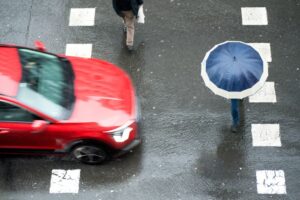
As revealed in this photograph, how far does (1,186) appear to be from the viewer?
8.45 m

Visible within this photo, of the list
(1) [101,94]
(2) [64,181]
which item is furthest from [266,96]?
(2) [64,181]

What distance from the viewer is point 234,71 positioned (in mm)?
7578

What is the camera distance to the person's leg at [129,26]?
932 centimetres

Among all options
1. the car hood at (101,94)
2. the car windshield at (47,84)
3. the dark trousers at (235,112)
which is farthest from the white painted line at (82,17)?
the dark trousers at (235,112)

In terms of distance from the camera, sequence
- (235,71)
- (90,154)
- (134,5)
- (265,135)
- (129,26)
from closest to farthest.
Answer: (235,71), (90,154), (265,135), (134,5), (129,26)

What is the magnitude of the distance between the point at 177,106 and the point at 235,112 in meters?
1.16

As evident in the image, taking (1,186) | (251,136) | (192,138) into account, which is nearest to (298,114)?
(251,136)

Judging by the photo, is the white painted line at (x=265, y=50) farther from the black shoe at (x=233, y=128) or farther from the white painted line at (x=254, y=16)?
the black shoe at (x=233, y=128)

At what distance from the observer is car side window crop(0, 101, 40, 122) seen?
7742 mm

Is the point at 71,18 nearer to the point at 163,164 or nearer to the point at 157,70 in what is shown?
the point at 157,70

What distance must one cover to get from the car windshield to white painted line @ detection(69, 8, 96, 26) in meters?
1.86

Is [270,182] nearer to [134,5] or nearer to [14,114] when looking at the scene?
[134,5]

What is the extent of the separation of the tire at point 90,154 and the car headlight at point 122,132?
32 centimetres

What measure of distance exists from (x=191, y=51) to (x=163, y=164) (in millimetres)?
2502
